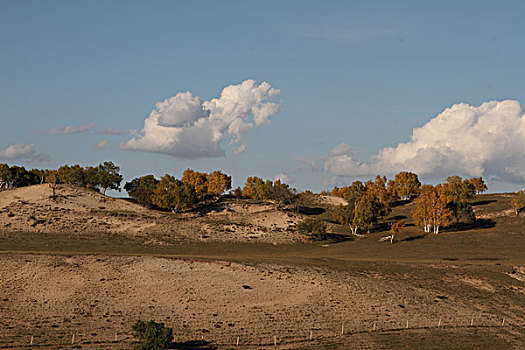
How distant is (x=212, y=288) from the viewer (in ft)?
226

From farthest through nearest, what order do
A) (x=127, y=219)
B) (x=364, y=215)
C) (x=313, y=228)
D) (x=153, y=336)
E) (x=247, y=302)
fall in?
1. (x=364, y=215)
2. (x=127, y=219)
3. (x=313, y=228)
4. (x=247, y=302)
5. (x=153, y=336)

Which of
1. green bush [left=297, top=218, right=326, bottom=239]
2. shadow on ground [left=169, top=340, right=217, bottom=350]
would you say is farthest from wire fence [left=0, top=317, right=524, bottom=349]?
green bush [left=297, top=218, right=326, bottom=239]

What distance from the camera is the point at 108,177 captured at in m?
185

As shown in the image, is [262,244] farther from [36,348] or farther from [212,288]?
[36,348]

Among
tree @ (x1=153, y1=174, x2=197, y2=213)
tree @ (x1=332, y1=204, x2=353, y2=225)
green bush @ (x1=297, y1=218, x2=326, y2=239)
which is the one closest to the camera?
green bush @ (x1=297, y1=218, x2=326, y2=239)

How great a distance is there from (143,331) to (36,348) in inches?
368

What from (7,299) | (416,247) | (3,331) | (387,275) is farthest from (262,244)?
(3,331)

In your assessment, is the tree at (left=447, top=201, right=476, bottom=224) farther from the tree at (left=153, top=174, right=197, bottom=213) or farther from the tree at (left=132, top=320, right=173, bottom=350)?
the tree at (left=132, top=320, right=173, bottom=350)

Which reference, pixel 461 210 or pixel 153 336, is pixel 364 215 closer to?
pixel 461 210

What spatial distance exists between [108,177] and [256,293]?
13007cm

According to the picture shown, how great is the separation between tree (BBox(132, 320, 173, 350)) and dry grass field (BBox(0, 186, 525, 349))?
160cm

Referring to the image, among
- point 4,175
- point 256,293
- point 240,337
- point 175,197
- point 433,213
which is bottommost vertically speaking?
point 240,337

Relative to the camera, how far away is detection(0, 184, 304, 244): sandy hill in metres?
119

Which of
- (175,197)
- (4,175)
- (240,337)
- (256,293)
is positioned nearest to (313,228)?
(175,197)
